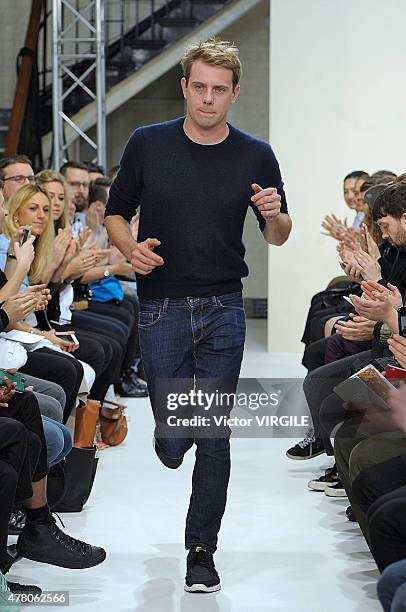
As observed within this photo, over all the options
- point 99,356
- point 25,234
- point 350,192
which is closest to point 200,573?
point 25,234

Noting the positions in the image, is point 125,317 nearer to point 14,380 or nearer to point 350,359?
point 350,359

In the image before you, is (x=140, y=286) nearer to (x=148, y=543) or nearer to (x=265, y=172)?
(x=265, y=172)

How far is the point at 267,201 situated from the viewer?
3.19 meters

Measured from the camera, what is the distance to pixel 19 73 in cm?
1074

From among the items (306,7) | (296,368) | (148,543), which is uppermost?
(306,7)

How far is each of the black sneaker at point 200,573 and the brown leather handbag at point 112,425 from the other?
2086 millimetres

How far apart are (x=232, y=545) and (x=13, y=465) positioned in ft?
3.34

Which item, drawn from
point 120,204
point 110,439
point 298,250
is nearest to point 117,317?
point 110,439

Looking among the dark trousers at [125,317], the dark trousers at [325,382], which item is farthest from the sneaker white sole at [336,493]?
the dark trousers at [125,317]

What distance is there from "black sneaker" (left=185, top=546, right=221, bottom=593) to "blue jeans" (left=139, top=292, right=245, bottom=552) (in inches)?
1.0

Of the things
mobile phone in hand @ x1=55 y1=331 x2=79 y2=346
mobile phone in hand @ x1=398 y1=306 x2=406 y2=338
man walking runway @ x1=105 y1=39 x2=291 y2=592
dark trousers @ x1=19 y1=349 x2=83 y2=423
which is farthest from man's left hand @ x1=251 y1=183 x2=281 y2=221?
mobile phone in hand @ x1=55 y1=331 x2=79 y2=346

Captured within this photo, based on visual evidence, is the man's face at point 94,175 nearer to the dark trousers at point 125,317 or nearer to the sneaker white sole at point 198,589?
the dark trousers at point 125,317

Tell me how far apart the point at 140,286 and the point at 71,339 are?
192 centimetres

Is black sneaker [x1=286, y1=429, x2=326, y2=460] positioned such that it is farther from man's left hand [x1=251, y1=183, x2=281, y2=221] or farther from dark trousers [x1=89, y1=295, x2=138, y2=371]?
man's left hand [x1=251, y1=183, x2=281, y2=221]
